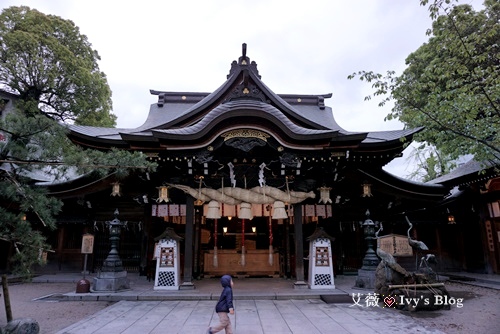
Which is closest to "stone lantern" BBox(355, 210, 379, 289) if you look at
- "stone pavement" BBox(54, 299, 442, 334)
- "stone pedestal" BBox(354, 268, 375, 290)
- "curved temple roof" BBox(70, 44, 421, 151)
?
"stone pedestal" BBox(354, 268, 375, 290)

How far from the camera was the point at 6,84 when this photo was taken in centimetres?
2147

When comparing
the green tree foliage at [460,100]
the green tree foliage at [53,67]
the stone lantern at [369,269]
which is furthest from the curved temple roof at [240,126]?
the green tree foliage at [53,67]

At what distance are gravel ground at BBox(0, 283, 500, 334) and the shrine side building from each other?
2.67 meters

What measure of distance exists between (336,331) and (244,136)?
6.10 m

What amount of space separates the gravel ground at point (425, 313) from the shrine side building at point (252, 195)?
267 centimetres

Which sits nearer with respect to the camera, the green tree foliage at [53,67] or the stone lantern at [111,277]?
the stone lantern at [111,277]

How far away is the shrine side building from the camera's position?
9.80 meters

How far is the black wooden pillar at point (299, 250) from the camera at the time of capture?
32.0ft

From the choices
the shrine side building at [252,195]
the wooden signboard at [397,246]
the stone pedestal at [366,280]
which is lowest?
the stone pedestal at [366,280]

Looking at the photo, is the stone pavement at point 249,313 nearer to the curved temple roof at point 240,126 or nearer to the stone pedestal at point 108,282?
the stone pedestal at point 108,282

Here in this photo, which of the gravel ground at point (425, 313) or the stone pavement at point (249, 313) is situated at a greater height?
the stone pavement at point (249, 313)

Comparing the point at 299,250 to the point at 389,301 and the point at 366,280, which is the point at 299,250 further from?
the point at 389,301

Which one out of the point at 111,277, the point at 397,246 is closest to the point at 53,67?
the point at 111,277

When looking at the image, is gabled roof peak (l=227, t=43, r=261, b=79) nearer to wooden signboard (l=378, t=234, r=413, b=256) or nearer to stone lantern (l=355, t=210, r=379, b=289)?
stone lantern (l=355, t=210, r=379, b=289)
